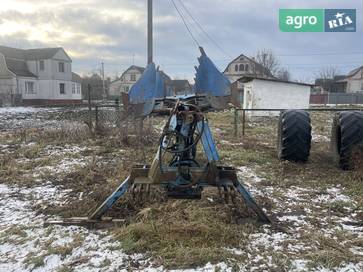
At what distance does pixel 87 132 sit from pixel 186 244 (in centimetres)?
757

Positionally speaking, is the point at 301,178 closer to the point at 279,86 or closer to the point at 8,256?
the point at 8,256

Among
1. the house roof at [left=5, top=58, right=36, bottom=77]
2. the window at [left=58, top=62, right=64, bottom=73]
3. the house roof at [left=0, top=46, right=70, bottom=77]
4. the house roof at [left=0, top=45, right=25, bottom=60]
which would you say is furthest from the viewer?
the window at [left=58, top=62, right=64, bottom=73]

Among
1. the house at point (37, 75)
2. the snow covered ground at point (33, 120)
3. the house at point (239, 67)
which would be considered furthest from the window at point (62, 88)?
the house at point (239, 67)

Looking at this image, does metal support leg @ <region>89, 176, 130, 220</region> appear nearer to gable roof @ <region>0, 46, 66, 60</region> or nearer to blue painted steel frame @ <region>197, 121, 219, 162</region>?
blue painted steel frame @ <region>197, 121, 219, 162</region>

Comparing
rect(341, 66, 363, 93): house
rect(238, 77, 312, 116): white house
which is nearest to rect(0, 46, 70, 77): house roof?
rect(238, 77, 312, 116): white house

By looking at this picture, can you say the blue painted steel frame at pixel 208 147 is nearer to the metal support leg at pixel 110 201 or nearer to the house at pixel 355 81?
the metal support leg at pixel 110 201

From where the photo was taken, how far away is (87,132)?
10.1 metres

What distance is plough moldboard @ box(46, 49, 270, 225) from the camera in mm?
3502

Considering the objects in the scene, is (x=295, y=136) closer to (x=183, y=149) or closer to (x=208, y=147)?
(x=208, y=147)

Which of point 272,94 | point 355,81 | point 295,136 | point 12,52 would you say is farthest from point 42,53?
point 355,81

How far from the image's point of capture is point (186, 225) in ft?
11.5

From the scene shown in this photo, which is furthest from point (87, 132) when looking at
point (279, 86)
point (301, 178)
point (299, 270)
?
point (279, 86)

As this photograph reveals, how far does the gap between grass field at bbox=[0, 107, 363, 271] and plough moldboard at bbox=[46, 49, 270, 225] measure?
0.28 m

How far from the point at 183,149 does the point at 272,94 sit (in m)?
18.7
